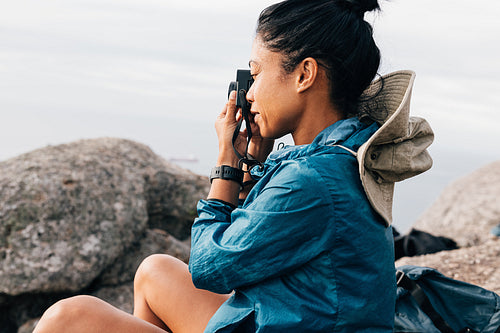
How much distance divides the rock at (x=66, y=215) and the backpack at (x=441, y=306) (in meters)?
2.58

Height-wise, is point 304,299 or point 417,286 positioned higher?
point 304,299

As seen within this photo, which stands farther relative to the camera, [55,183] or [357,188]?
[55,183]

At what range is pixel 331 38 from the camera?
2.22 metres

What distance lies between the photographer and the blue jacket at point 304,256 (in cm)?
198

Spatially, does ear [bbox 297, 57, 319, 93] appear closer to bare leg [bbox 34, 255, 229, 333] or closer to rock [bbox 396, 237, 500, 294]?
bare leg [bbox 34, 255, 229, 333]

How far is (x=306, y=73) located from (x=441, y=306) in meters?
1.91

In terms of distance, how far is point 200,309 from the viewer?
2725 millimetres

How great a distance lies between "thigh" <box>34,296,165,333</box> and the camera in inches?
97.8

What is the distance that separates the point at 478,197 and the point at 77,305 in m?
7.50

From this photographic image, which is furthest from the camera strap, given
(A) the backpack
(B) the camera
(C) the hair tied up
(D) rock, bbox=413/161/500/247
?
(D) rock, bbox=413/161/500/247

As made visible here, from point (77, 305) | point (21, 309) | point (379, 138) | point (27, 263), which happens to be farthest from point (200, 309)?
point (21, 309)

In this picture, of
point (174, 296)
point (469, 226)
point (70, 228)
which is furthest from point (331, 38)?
point (469, 226)

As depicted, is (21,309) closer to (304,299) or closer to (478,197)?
(304,299)

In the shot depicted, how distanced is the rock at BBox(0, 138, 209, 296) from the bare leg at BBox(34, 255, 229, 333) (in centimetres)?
161
